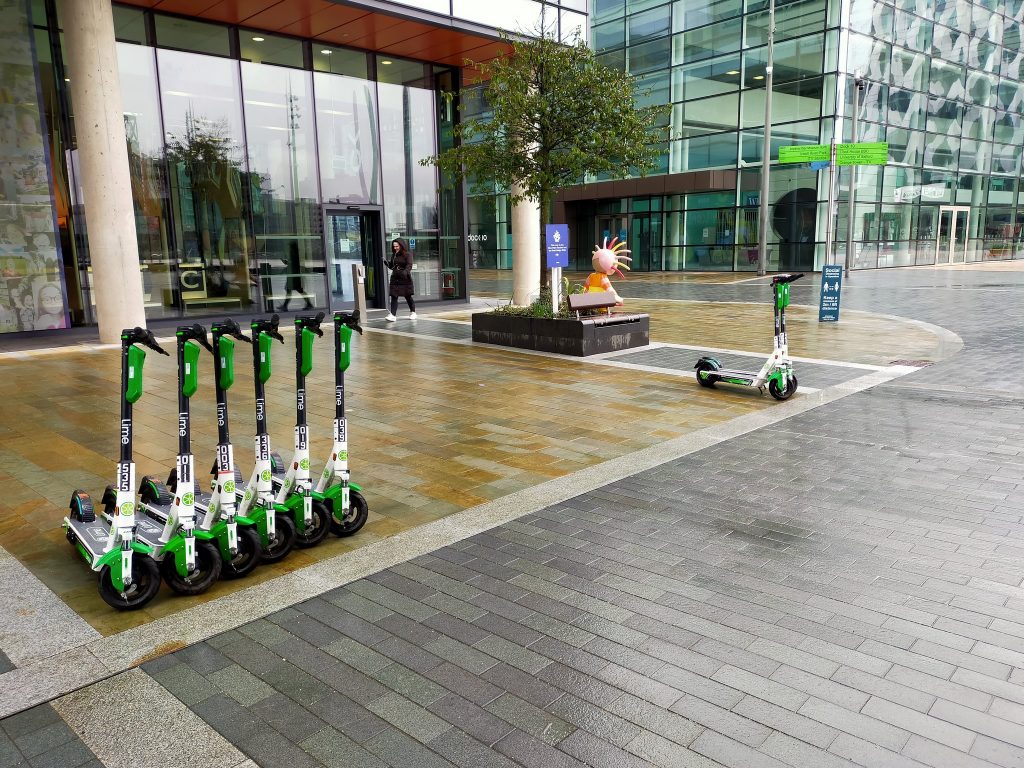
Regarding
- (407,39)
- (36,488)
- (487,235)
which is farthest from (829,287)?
(487,235)

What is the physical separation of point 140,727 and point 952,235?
138ft

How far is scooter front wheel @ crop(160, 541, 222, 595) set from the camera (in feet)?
13.4

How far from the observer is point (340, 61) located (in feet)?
60.0

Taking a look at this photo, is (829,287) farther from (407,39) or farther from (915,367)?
(407,39)

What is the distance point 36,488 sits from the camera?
589 centimetres

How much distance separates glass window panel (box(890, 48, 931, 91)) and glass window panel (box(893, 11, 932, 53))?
36 cm

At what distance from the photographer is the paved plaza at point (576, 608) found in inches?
116

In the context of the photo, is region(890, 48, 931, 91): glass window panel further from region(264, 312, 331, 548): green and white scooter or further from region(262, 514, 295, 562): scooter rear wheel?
region(262, 514, 295, 562): scooter rear wheel

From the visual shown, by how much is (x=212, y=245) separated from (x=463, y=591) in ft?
47.4

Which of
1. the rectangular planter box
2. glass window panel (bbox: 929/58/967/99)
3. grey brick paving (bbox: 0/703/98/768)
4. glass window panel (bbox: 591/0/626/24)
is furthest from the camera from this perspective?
glass window panel (bbox: 591/0/626/24)

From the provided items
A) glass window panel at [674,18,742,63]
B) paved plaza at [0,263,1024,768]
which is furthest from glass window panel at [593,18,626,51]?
paved plaza at [0,263,1024,768]

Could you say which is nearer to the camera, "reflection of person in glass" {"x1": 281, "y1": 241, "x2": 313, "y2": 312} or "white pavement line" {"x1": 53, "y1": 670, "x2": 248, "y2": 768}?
"white pavement line" {"x1": 53, "y1": 670, "x2": 248, "y2": 768}

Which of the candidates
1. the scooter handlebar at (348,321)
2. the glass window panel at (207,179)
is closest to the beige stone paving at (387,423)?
the scooter handlebar at (348,321)

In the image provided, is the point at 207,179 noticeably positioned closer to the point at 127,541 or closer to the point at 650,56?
the point at 127,541
